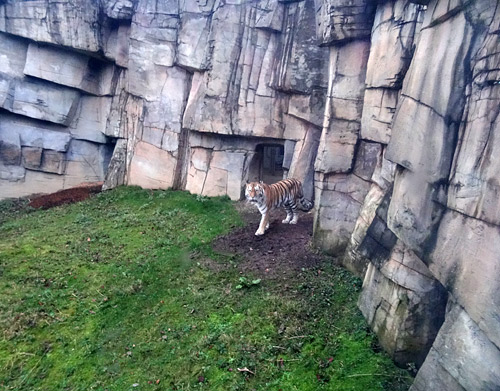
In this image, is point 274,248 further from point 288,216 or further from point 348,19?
point 348,19

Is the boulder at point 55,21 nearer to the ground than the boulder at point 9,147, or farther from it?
farther from it

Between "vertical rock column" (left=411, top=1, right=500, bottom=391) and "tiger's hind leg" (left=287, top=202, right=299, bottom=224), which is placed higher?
"vertical rock column" (left=411, top=1, right=500, bottom=391)

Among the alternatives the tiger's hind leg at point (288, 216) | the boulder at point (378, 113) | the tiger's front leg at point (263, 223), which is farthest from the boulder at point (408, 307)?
the tiger's hind leg at point (288, 216)

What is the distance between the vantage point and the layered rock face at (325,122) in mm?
3789

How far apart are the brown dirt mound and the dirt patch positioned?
6048 mm

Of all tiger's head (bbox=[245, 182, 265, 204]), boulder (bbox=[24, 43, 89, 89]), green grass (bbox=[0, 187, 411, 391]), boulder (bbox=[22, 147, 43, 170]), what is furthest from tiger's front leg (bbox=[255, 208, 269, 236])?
boulder (bbox=[22, 147, 43, 170])

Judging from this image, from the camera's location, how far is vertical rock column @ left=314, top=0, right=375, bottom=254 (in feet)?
24.8

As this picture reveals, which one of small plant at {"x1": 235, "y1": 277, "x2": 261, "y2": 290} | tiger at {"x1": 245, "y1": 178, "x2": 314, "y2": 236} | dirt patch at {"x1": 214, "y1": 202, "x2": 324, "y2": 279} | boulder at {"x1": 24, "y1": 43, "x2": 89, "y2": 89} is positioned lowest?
small plant at {"x1": 235, "y1": 277, "x2": 261, "y2": 290}

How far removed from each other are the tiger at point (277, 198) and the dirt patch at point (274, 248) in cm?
23

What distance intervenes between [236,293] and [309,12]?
7.68 m

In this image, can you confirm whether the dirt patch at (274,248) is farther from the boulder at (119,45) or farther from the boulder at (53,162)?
the boulder at (53,162)

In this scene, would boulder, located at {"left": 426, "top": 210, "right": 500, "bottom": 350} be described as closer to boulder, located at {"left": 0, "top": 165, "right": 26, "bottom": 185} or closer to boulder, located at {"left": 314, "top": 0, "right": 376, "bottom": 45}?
boulder, located at {"left": 314, "top": 0, "right": 376, "bottom": 45}

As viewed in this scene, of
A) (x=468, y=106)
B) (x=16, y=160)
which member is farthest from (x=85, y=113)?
(x=468, y=106)

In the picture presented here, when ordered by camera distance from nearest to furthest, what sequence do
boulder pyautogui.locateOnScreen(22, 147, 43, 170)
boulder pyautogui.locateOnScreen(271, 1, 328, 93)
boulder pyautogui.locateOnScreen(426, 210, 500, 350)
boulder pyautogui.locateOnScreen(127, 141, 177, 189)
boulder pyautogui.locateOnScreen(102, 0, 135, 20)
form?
1. boulder pyautogui.locateOnScreen(426, 210, 500, 350)
2. boulder pyautogui.locateOnScreen(271, 1, 328, 93)
3. boulder pyautogui.locateOnScreen(102, 0, 135, 20)
4. boulder pyautogui.locateOnScreen(127, 141, 177, 189)
5. boulder pyautogui.locateOnScreen(22, 147, 43, 170)
